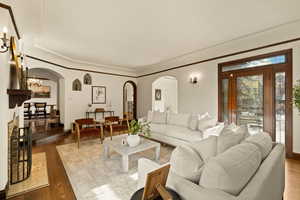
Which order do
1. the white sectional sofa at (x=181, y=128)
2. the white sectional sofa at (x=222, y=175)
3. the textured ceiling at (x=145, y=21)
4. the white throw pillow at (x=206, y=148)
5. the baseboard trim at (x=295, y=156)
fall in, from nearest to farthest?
the white sectional sofa at (x=222, y=175), the white throw pillow at (x=206, y=148), the textured ceiling at (x=145, y=21), the baseboard trim at (x=295, y=156), the white sectional sofa at (x=181, y=128)

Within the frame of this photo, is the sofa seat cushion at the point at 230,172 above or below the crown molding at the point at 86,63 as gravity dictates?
below

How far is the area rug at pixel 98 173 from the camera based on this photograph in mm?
2066

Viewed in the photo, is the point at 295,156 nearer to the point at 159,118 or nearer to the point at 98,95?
the point at 159,118

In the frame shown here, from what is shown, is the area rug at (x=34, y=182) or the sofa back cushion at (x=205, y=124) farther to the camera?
the sofa back cushion at (x=205, y=124)

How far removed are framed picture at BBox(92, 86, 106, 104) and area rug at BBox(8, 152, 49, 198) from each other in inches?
155

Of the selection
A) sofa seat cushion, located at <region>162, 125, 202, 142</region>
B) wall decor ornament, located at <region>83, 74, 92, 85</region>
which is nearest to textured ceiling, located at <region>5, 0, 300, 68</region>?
wall decor ornament, located at <region>83, 74, 92, 85</region>

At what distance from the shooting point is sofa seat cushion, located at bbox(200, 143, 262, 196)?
0.95 metres

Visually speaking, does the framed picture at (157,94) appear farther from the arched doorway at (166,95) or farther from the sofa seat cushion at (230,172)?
the sofa seat cushion at (230,172)

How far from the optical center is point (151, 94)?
7125 mm

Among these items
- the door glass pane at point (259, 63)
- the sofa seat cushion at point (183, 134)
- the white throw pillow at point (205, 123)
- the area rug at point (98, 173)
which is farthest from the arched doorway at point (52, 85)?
the door glass pane at point (259, 63)

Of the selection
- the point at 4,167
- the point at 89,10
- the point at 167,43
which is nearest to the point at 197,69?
the point at 167,43

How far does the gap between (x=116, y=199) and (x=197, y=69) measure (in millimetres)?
4539

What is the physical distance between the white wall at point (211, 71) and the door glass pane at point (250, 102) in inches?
24.7

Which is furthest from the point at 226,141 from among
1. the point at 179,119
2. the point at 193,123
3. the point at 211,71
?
the point at 211,71
